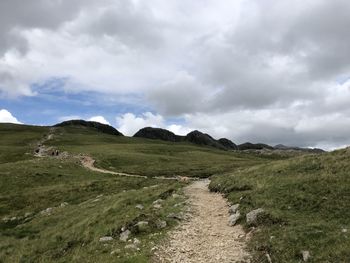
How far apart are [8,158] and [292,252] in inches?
3497

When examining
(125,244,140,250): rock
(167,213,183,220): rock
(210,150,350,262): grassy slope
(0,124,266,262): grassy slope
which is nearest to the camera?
(210,150,350,262): grassy slope

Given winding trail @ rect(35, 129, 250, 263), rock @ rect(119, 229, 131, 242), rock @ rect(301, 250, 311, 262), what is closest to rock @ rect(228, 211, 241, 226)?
winding trail @ rect(35, 129, 250, 263)

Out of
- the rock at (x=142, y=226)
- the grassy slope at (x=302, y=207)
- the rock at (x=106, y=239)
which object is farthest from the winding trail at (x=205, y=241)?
the rock at (x=106, y=239)

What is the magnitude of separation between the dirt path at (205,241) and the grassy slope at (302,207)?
1.07 m

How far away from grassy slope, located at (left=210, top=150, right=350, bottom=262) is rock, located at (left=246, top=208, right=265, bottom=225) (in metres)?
0.41

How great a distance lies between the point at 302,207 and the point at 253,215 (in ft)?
9.81

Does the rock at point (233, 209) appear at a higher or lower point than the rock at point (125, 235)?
higher

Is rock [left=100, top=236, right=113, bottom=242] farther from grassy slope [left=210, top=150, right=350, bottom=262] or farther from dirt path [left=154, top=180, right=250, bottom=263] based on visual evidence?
grassy slope [left=210, top=150, right=350, bottom=262]

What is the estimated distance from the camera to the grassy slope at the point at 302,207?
17906mm

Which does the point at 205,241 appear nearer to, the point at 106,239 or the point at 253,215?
the point at 253,215

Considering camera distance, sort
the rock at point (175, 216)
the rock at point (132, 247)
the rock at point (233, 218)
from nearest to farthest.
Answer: the rock at point (132, 247), the rock at point (233, 218), the rock at point (175, 216)

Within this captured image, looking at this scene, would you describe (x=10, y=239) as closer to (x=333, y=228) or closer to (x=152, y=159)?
(x=333, y=228)

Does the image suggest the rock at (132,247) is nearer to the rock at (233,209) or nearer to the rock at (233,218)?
the rock at (233,218)

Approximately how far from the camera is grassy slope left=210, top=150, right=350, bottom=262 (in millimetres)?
17906
